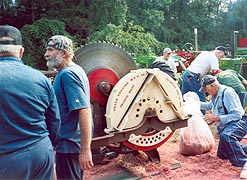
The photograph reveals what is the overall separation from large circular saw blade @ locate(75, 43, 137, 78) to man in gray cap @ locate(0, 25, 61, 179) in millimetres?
1704

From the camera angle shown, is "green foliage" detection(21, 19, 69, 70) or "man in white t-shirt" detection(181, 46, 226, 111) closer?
"man in white t-shirt" detection(181, 46, 226, 111)

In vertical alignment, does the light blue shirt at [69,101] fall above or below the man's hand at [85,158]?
above

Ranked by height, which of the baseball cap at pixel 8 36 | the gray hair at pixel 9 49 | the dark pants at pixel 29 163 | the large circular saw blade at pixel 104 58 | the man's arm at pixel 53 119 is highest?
the baseball cap at pixel 8 36

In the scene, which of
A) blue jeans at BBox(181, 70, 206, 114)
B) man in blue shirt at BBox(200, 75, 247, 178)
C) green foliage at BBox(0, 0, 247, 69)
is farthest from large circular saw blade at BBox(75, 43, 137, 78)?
green foliage at BBox(0, 0, 247, 69)

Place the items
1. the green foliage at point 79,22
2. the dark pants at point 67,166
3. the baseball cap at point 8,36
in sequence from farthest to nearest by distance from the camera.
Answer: the green foliage at point 79,22 → the dark pants at point 67,166 → the baseball cap at point 8,36

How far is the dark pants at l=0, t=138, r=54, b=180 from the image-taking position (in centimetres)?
197

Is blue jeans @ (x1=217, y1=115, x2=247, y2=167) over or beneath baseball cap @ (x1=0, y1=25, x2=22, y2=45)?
beneath

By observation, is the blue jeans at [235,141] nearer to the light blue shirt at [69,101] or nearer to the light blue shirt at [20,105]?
the light blue shirt at [69,101]

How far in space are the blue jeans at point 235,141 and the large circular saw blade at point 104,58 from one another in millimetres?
1419

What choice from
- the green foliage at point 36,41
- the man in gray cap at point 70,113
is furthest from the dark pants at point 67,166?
the green foliage at point 36,41

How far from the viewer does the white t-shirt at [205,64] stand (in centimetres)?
641

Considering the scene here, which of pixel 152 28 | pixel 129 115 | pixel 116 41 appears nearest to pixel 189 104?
pixel 129 115

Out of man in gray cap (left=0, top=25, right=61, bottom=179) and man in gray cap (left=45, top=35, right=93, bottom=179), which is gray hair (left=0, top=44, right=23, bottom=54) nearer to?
man in gray cap (left=0, top=25, right=61, bottom=179)

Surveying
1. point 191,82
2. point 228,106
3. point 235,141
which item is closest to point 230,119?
point 228,106
